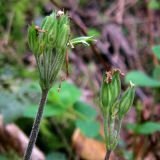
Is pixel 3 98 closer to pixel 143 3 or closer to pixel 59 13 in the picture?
pixel 59 13

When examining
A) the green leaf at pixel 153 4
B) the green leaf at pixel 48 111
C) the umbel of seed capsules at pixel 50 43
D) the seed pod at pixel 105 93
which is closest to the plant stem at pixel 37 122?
the umbel of seed capsules at pixel 50 43

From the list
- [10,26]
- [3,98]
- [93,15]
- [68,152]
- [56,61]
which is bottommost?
[68,152]

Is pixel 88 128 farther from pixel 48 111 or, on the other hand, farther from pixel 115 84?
pixel 115 84

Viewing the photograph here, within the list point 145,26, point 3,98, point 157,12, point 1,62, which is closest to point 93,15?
point 145,26

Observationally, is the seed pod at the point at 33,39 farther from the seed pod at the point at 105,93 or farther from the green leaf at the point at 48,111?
the green leaf at the point at 48,111

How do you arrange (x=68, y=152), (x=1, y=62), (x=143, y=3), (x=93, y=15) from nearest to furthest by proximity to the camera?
(x=68, y=152), (x=1, y=62), (x=93, y=15), (x=143, y=3)

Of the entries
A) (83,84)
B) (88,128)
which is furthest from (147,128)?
(83,84)
